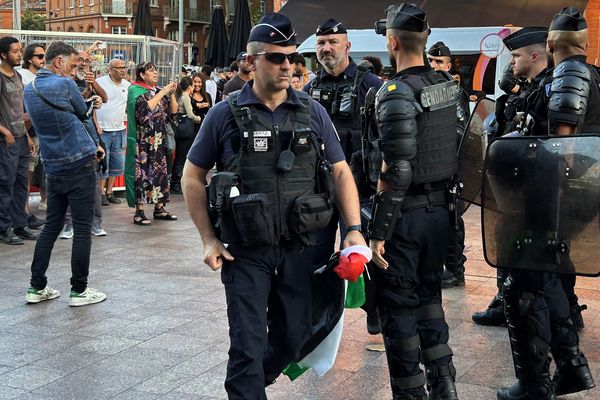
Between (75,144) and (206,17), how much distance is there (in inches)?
2592

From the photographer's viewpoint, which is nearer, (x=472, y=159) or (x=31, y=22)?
(x=472, y=159)

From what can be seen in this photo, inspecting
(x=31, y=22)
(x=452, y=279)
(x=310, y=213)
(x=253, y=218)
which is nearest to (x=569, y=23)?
(x=310, y=213)

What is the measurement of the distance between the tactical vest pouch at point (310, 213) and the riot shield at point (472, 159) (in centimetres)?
122

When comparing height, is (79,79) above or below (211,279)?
above

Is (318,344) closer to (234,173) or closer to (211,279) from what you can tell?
(234,173)

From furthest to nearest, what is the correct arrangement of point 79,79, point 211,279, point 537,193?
point 79,79 < point 211,279 < point 537,193

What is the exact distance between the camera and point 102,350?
220 inches

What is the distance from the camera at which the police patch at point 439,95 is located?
4.26 m

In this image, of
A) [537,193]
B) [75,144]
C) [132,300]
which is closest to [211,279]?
[132,300]

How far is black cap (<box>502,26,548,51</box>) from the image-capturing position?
16.9 ft

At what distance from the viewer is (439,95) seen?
14.2 ft

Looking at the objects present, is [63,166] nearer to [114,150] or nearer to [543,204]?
[543,204]

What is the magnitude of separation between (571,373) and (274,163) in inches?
81.6

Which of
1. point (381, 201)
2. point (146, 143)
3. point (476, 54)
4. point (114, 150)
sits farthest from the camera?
point (476, 54)
